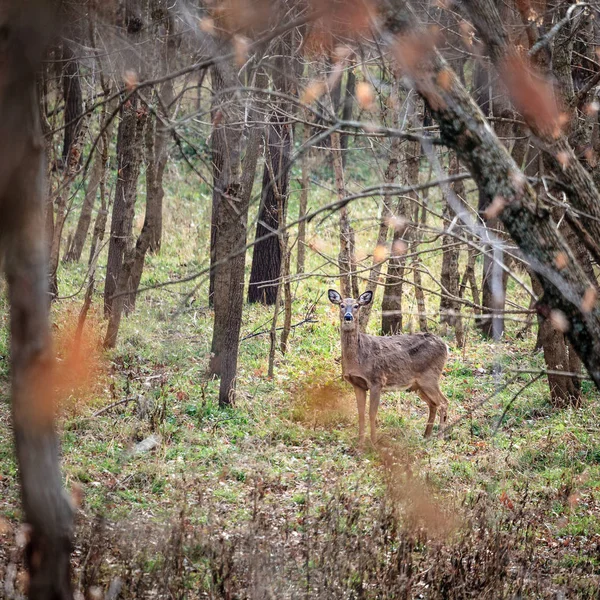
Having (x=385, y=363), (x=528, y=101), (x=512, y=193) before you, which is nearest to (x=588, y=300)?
(x=512, y=193)

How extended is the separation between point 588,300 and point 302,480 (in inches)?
199

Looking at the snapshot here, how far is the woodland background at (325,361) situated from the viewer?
16.6ft

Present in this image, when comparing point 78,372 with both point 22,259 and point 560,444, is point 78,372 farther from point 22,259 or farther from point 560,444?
point 22,259

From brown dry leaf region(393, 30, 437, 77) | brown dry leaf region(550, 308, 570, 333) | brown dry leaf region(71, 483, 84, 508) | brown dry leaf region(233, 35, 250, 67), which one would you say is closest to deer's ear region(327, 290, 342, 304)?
brown dry leaf region(71, 483, 84, 508)

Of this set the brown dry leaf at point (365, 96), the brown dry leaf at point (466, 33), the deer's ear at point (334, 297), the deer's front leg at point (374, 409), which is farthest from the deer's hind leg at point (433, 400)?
the brown dry leaf at point (466, 33)

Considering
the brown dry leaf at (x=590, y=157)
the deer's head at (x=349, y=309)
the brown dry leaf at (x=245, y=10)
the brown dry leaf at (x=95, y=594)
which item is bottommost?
the brown dry leaf at (x=95, y=594)

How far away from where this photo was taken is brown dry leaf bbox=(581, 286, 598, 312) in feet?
15.9

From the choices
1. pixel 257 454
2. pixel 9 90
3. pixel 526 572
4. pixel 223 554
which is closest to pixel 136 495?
pixel 257 454

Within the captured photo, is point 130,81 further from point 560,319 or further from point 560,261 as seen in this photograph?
point 560,319

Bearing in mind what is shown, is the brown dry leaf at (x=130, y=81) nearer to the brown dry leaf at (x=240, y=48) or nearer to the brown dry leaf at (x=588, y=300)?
the brown dry leaf at (x=240, y=48)

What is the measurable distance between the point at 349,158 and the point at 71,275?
59.3 ft

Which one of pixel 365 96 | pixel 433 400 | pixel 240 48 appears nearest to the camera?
pixel 240 48

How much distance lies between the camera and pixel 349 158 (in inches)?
1335

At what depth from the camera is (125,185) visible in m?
13.9
